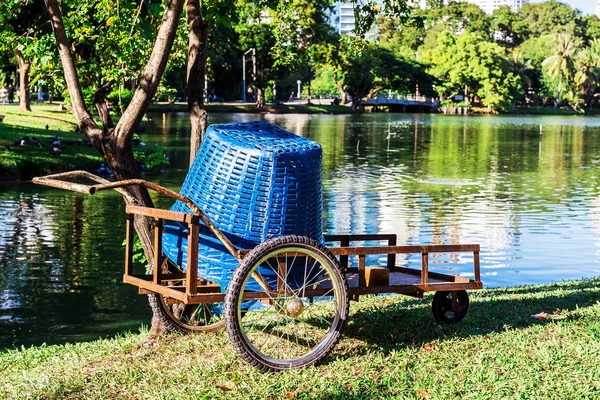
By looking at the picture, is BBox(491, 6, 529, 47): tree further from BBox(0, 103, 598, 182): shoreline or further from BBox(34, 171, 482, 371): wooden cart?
BBox(34, 171, 482, 371): wooden cart

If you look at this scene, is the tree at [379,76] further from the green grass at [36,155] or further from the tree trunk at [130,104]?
the tree trunk at [130,104]

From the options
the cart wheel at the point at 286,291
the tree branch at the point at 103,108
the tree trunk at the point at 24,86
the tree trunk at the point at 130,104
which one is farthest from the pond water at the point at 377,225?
the tree trunk at the point at 24,86

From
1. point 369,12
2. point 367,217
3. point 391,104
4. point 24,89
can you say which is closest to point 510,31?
point 391,104

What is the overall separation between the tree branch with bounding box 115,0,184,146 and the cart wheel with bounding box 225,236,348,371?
207 cm

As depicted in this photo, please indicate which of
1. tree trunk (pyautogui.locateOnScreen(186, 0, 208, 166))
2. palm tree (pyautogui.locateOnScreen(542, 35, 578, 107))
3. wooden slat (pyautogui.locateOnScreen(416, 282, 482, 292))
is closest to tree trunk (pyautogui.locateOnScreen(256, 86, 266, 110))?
palm tree (pyautogui.locateOnScreen(542, 35, 578, 107))

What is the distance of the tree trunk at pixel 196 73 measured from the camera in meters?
8.68

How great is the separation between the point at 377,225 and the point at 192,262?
1414 centimetres

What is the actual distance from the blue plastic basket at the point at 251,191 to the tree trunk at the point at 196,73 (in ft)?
6.82

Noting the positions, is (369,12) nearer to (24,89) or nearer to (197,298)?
(197,298)

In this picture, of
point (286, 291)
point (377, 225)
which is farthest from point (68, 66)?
point (377, 225)

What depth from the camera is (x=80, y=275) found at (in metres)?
14.3

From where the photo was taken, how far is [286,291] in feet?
20.7

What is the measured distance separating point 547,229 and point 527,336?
13311 millimetres

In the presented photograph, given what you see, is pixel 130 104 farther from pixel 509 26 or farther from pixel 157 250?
pixel 509 26
